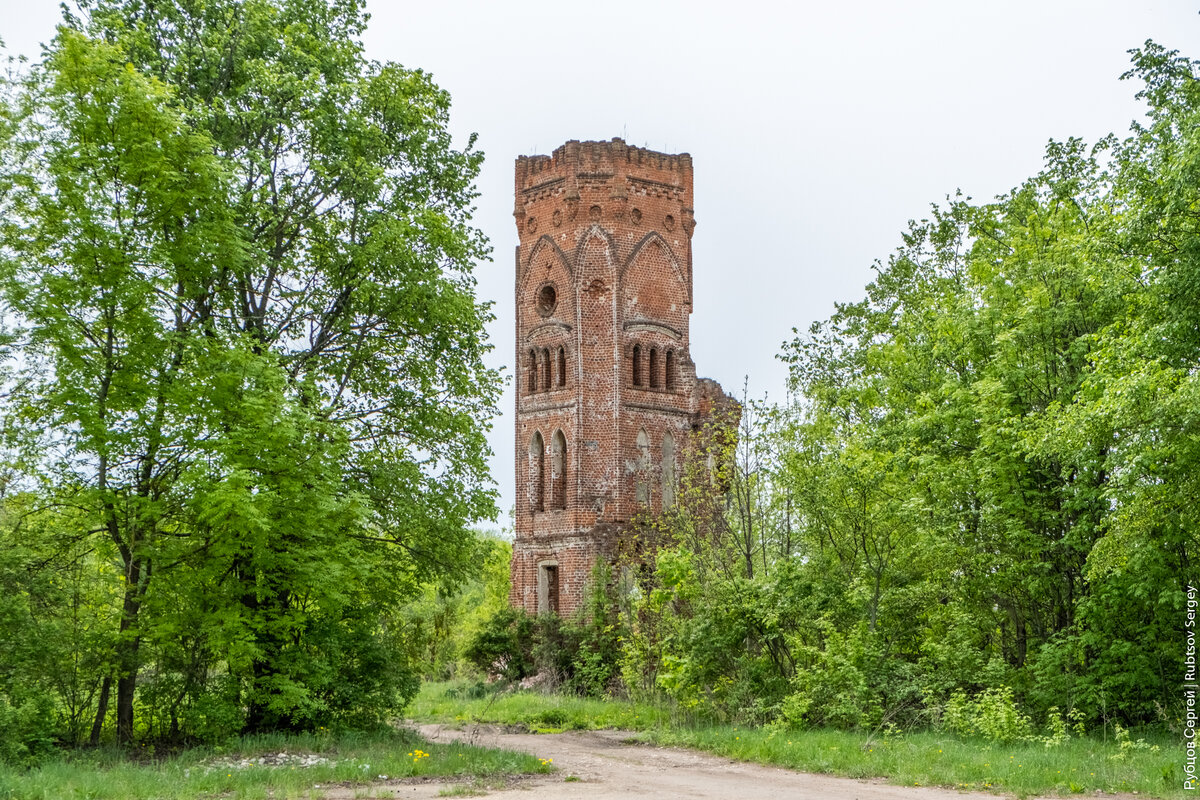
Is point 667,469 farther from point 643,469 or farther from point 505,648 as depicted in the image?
point 505,648

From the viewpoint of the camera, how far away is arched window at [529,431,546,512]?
31859 mm

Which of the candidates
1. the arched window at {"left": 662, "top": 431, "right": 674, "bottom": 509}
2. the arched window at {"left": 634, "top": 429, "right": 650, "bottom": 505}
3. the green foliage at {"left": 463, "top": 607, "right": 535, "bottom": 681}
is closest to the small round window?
the arched window at {"left": 634, "top": 429, "right": 650, "bottom": 505}

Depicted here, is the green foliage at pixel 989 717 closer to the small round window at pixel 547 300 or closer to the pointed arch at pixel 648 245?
the pointed arch at pixel 648 245

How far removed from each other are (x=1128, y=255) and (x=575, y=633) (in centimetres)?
1778

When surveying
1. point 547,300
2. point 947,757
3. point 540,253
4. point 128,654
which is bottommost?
point 947,757

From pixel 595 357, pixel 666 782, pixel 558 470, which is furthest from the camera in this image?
pixel 558 470

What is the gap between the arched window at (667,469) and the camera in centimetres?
3125

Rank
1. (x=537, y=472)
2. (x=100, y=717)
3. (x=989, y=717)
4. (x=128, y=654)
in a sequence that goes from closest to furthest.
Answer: (x=128, y=654) → (x=100, y=717) → (x=989, y=717) → (x=537, y=472)

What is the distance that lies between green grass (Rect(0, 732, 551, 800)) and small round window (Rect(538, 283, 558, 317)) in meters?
17.9

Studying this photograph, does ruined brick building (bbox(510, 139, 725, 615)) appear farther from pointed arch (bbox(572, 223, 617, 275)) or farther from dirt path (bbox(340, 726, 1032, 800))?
dirt path (bbox(340, 726, 1032, 800))

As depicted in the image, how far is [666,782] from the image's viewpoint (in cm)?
1305

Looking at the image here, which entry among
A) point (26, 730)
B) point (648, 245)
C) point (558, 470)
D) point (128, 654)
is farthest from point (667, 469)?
point (26, 730)

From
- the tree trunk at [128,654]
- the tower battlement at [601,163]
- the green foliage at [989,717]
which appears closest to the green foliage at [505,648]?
the tower battlement at [601,163]

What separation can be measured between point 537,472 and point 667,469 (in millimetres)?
3875
